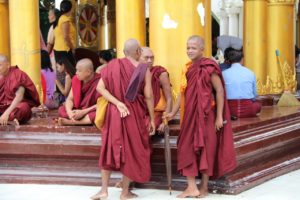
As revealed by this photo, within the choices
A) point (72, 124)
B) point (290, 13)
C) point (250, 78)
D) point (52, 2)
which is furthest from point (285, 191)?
point (52, 2)

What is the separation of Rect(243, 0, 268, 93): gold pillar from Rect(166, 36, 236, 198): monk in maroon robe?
17.8ft

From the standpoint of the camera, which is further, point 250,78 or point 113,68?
point 250,78

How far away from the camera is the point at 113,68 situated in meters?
5.61

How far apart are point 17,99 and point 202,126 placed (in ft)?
7.69

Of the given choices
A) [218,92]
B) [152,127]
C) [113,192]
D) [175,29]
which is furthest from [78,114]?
[218,92]

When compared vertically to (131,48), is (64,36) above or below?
above

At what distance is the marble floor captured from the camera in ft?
18.9

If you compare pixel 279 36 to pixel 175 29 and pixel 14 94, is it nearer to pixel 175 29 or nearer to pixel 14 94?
pixel 175 29

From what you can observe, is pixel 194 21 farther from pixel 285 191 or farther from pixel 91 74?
pixel 285 191

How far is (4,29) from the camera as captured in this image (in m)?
9.98

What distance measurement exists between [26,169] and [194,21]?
94.6 inches

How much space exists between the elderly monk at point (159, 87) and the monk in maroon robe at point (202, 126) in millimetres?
509

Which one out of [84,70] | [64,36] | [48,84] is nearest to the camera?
[84,70]

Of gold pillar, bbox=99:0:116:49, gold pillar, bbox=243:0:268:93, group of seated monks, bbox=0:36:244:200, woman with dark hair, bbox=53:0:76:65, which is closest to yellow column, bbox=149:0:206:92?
group of seated monks, bbox=0:36:244:200
